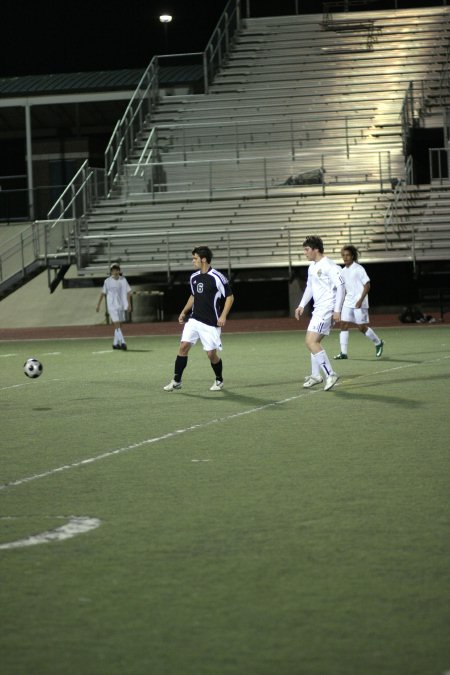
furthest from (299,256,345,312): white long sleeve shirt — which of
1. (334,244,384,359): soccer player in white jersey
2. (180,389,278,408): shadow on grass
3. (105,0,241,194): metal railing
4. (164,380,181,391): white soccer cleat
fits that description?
(105,0,241,194): metal railing

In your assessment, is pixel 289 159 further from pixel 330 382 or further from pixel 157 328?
pixel 330 382

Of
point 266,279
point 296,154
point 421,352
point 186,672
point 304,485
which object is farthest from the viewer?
point 296,154

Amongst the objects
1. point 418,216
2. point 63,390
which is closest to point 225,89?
point 418,216

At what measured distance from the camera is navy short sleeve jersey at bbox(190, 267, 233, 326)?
14742 millimetres

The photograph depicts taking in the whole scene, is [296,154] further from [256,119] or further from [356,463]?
[356,463]

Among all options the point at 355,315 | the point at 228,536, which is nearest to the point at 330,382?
the point at 355,315

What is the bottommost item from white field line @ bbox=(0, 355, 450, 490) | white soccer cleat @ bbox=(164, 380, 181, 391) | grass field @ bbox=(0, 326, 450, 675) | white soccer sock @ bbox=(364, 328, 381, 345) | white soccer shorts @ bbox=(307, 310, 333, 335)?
grass field @ bbox=(0, 326, 450, 675)

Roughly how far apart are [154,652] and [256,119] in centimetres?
3448

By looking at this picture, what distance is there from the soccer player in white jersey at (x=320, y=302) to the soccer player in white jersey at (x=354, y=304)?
4.26 meters

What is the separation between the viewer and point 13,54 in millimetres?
47094

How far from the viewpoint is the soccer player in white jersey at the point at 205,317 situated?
48.1 feet

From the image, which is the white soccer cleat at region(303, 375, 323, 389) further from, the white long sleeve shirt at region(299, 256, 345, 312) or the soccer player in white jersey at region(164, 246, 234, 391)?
the soccer player in white jersey at region(164, 246, 234, 391)

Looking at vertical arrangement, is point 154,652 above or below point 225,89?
below

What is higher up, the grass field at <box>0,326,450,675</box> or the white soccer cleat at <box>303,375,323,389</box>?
the white soccer cleat at <box>303,375,323,389</box>
